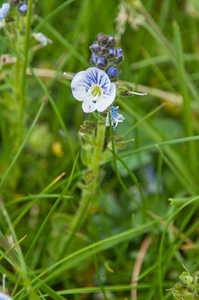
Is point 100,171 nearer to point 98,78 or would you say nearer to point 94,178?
point 94,178

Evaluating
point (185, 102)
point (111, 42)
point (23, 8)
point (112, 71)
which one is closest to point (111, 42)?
point (111, 42)

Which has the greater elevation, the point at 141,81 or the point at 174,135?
the point at 141,81

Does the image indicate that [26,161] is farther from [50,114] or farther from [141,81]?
[141,81]

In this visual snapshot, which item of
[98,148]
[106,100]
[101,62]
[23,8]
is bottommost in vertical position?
[98,148]

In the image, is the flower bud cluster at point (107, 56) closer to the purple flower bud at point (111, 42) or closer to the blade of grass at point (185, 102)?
the purple flower bud at point (111, 42)

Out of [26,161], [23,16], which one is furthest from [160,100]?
[23,16]

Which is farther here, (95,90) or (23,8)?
(23,8)

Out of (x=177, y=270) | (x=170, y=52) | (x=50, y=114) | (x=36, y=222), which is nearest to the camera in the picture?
(x=177, y=270)

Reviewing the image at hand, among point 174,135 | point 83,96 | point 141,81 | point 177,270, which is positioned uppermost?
point 141,81

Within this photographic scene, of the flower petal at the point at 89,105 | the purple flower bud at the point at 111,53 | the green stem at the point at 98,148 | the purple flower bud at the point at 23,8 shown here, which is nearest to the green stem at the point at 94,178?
the green stem at the point at 98,148
